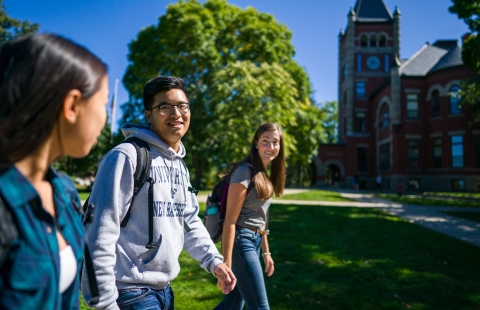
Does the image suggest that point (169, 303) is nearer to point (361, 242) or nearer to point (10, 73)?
point (10, 73)

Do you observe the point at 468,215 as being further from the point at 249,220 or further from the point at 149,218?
the point at 149,218

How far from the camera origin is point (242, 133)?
57.9 ft

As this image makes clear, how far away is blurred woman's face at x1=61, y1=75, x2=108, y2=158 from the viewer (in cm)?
121

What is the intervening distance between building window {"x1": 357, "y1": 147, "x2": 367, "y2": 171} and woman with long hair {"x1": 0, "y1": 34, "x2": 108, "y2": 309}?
41.7 meters

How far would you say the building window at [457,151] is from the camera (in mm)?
30188

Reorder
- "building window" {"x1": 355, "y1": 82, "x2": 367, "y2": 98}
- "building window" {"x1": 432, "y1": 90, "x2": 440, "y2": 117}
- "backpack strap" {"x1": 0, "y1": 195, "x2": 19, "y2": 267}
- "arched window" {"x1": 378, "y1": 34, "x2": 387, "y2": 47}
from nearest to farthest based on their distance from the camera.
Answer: "backpack strap" {"x1": 0, "y1": 195, "x2": 19, "y2": 267} → "building window" {"x1": 432, "y1": 90, "x2": 440, "y2": 117} → "arched window" {"x1": 378, "y1": 34, "x2": 387, "y2": 47} → "building window" {"x1": 355, "y1": 82, "x2": 367, "y2": 98}

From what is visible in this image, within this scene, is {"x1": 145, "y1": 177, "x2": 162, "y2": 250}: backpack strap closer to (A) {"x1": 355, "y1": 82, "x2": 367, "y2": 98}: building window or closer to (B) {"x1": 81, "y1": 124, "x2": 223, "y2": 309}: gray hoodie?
(B) {"x1": 81, "y1": 124, "x2": 223, "y2": 309}: gray hoodie

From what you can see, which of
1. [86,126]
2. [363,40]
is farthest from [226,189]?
[363,40]

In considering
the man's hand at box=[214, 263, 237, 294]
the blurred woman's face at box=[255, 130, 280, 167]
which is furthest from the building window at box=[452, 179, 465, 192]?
the man's hand at box=[214, 263, 237, 294]

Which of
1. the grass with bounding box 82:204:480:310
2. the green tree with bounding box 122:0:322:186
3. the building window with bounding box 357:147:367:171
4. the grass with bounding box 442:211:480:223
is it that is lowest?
the grass with bounding box 82:204:480:310

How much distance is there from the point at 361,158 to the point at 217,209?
40.0m

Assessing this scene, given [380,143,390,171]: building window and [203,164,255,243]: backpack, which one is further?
[380,143,390,171]: building window

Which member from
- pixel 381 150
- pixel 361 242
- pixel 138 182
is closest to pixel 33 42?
pixel 138 182

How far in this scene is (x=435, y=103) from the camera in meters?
32.2
